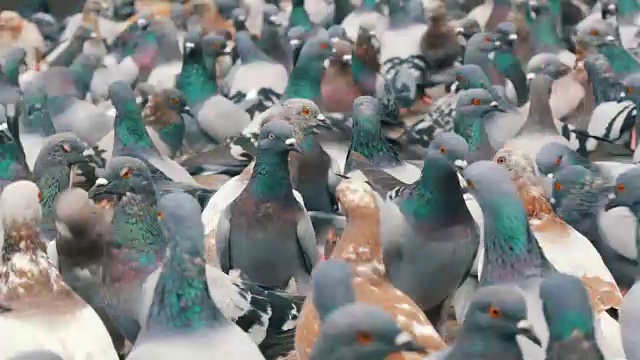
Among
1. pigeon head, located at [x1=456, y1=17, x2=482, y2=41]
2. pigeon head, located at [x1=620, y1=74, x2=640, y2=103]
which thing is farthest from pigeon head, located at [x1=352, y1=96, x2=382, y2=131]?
pigeon head, located at [x1=456, y1=17, x2=482, y2=41]

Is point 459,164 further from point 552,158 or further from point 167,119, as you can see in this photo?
point 167,119

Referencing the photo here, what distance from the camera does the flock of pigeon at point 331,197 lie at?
4828 millimetres

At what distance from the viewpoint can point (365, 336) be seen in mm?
4176

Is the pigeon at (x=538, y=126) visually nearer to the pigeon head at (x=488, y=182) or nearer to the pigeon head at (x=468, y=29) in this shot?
the pigeon head at (x=488, y=182)

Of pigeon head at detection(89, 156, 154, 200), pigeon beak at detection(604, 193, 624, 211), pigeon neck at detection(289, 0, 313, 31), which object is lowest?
pigeon neck at detection(289, 0, 313, 31)

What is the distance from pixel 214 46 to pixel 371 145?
402cm

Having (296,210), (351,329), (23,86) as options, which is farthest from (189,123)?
(351,329)

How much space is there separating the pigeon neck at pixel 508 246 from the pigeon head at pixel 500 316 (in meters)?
0.95

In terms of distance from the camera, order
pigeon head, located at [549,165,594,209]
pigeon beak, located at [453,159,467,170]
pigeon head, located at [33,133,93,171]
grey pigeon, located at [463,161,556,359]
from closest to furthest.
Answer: grey pigeon, located at [463,161,556,359]
pigeon beak, located at [453,159,467,170]
pigeon head, located at [549,165,594,209]
pigeon head, located at [33,133,93,171]

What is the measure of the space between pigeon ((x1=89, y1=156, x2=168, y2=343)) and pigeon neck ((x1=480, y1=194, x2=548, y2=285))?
4.87ft

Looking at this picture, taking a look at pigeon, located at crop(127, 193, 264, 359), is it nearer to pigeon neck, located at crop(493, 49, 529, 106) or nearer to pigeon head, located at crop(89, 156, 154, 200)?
pigeon head, located at crop(89, 156, 154, 200)

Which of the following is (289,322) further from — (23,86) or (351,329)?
(23,86)

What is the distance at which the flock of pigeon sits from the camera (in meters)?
4.83

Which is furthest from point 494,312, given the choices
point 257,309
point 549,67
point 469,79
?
point 549,67
